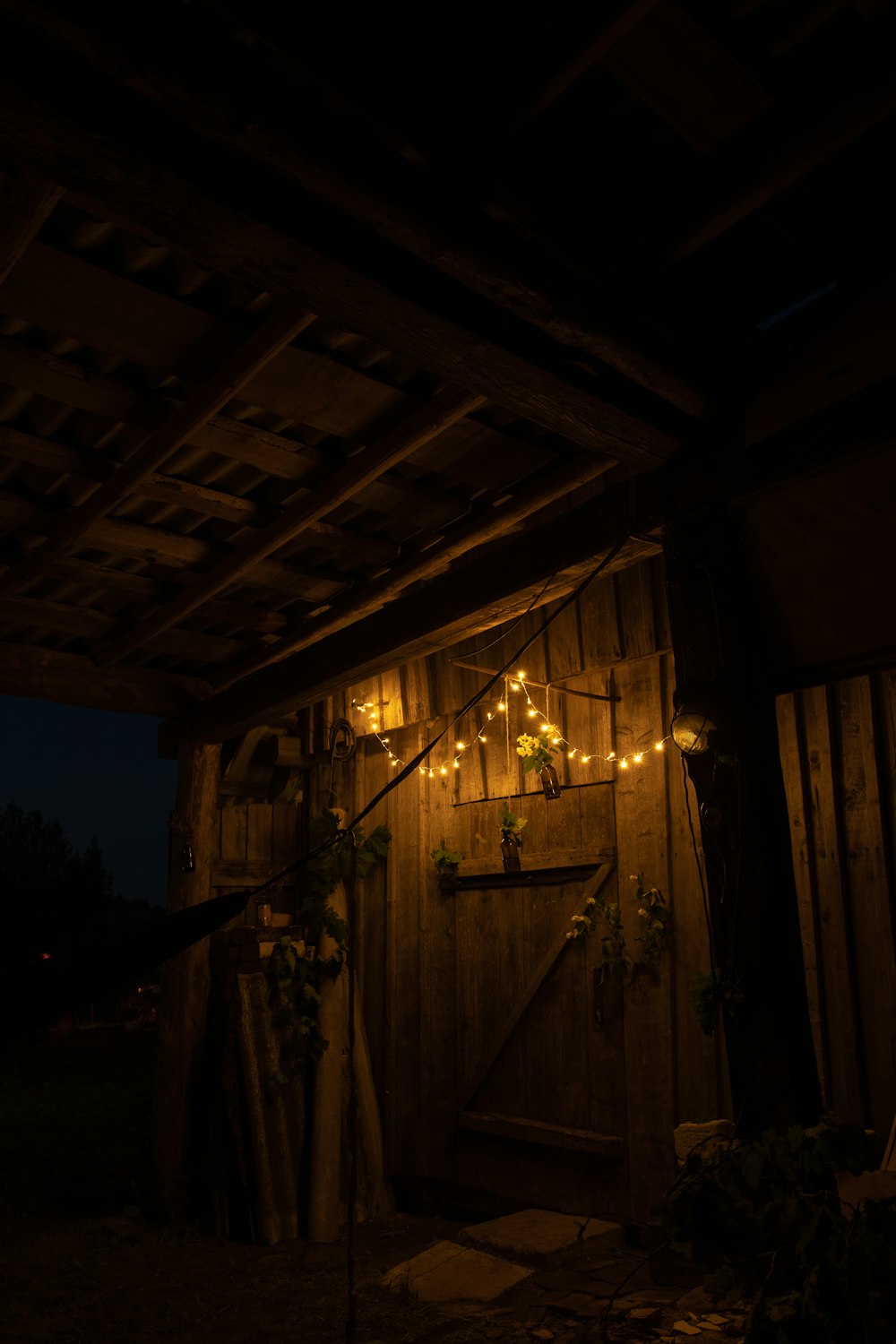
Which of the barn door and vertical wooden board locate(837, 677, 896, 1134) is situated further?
the barn door

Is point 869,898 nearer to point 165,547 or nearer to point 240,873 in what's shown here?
point 165,547

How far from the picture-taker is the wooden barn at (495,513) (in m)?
2.33

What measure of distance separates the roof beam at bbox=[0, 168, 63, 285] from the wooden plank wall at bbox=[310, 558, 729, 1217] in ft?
11.7

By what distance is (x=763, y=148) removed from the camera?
2.45m

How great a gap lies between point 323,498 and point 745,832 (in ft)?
7.26

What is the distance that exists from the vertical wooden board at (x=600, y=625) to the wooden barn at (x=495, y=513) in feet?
0.11

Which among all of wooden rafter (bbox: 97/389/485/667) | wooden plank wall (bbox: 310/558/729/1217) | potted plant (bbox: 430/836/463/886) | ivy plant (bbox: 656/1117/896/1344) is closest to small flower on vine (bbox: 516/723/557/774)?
wooden plank wall (bbox: 310/558/729/1217)

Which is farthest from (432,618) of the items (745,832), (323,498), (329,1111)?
(329,1111)

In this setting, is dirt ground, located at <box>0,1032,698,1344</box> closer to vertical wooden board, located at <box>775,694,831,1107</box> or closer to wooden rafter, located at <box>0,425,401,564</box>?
vertical wooden board, located at <box>775,694,831,1107</box>

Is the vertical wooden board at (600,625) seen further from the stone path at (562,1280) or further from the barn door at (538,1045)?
the stone path at (562,1280)

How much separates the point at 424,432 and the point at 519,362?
75cm

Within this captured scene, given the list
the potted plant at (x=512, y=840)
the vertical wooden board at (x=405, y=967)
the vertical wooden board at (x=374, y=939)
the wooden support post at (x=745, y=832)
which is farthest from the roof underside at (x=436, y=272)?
the vertical wooden board at (x=374, y=939)

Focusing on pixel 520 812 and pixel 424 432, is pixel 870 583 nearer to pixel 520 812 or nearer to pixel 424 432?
pixel 424 432

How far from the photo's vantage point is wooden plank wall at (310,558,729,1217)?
5.07 m
